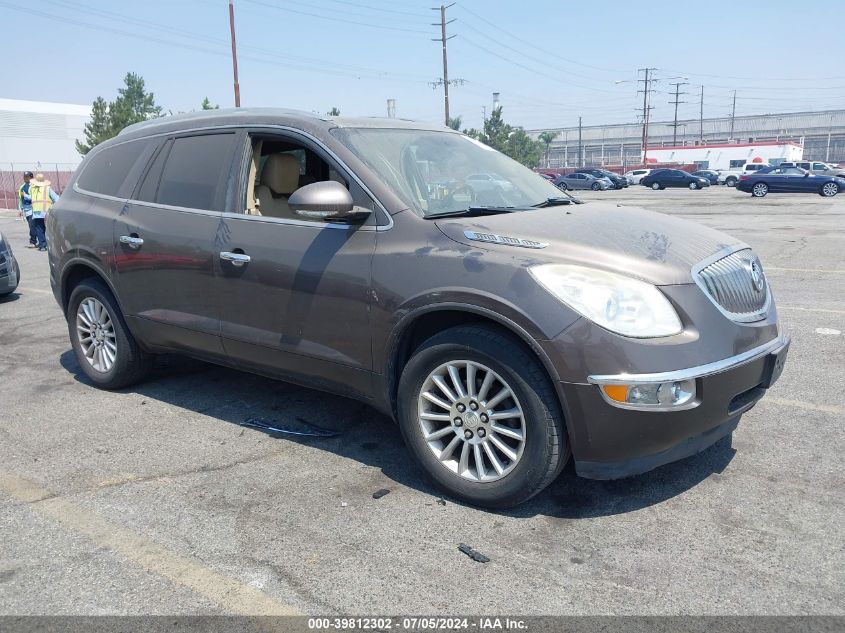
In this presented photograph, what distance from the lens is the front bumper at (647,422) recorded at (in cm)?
304

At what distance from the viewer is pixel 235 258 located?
4164 millimetres

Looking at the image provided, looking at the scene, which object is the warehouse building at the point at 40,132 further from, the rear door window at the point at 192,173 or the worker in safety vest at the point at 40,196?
the rear door window at the point at 192,173

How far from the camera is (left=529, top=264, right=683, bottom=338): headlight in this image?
3.05m

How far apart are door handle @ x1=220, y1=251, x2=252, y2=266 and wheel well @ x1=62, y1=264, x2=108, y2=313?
59.4 inches

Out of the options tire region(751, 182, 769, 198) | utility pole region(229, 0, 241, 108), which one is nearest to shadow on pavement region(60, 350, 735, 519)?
utility pole region(229, 0, 241, 108)

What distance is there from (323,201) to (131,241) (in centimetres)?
185

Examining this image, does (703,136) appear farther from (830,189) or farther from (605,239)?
(605,239)

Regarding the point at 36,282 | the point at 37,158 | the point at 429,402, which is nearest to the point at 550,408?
the point at 429,402

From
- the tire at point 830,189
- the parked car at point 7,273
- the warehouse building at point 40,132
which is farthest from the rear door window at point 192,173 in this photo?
the warehouse building at point 40,132

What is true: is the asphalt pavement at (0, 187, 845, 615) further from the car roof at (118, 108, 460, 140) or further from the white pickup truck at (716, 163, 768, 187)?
the white pickup truck at (716, 163, 768, 187)

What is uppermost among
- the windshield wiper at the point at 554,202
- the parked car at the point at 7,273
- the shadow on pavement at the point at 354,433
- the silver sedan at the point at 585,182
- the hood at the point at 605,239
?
the windshield wiper at the point at 554,202

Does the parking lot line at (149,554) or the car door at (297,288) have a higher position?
the car door at (297,288)

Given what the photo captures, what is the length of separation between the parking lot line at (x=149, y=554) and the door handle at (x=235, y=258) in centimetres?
149

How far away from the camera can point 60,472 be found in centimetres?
392
